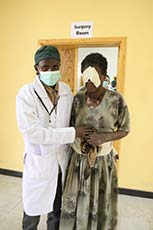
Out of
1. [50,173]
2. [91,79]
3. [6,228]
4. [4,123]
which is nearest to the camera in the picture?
[91,79]

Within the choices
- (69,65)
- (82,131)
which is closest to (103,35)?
(69,65)

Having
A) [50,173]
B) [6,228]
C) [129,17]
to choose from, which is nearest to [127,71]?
[129,17]

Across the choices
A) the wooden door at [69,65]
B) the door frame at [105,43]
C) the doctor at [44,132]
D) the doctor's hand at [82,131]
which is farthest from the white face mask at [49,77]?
the wooden door at [69,65]

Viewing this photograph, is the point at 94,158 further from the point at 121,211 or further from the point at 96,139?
the point at 121,211

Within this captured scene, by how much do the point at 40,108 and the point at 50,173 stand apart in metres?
0.41

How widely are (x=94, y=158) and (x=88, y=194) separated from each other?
24 centimetres

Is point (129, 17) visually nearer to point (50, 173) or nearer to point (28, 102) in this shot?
point (28, 102)

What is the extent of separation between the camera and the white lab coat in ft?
4.18

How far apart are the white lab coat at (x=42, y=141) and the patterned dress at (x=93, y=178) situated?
0.08m

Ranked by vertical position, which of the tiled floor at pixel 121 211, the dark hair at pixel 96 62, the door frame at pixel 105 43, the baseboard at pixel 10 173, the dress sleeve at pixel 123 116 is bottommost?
the tiled floor at pixel 121 211

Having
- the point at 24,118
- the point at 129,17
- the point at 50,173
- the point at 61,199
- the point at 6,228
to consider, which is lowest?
the point at 6,228

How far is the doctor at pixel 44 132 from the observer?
1276mm

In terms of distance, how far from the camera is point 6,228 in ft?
6.58

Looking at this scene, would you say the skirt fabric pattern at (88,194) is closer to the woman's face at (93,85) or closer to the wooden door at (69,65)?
the woman's face at (93,85)
